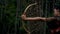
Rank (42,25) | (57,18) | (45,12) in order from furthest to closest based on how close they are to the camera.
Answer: (45,12), (42,25), (57,18)

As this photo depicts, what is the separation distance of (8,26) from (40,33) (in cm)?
50

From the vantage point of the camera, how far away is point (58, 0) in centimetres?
387

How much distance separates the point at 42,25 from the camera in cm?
350

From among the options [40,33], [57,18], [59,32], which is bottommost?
[40,33]

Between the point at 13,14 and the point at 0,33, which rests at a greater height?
the point at 13,14

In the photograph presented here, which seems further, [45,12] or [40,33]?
[45,12]

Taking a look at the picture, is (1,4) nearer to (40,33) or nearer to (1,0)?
(1,0)

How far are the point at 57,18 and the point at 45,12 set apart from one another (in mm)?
2100

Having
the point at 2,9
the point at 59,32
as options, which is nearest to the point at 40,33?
the point at 2,9

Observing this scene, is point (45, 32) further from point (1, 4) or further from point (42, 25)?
point (1, 4)

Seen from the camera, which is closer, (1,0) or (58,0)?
(1,0)

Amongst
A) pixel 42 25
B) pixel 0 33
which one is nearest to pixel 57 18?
pixel 42 25

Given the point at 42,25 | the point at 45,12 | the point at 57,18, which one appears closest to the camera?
the point at 57,18

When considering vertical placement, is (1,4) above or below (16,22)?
above
